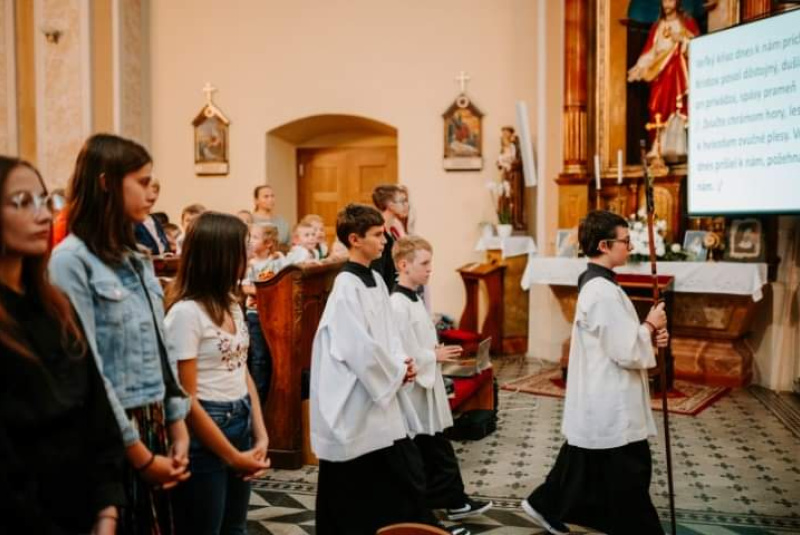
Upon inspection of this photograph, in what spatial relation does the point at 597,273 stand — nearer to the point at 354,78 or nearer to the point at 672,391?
the point at 672,391

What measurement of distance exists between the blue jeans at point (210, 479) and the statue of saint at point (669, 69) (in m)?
6.19

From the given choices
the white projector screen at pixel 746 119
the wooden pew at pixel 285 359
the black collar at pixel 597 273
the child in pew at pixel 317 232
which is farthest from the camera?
the child in pew at pixel 317 232

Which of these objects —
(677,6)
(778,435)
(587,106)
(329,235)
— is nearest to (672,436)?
(778,435)

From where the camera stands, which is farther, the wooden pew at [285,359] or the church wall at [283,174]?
the church wall at [283,174]

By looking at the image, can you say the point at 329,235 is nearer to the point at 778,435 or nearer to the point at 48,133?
the point at 48,133

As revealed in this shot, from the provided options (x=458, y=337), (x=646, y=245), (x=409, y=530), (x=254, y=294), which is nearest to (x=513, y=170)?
(x=646, y=245)

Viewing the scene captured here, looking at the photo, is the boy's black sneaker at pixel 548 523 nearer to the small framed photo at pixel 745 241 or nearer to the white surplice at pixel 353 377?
the white surplice at pixel 353 377

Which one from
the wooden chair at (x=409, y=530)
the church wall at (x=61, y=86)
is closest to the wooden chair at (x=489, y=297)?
the church wall at (x=61, y=86)

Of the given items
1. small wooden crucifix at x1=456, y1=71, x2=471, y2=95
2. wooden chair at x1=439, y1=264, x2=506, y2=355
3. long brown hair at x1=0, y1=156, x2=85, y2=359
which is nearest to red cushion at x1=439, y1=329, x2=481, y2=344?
wooden chair at x1=439, y1=264, x2=506, y2=355

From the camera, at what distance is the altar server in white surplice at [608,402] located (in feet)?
10.4

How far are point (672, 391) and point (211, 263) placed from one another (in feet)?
16.4

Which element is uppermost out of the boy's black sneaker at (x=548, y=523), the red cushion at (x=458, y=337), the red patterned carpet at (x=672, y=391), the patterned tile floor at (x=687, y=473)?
the red cushion at (x=458, y=337)

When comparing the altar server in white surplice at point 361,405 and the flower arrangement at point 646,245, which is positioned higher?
the flower arrangement at point 646,245

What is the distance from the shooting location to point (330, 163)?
10359 millimetres
